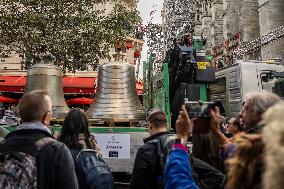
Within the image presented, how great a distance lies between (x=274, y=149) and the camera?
1.60m

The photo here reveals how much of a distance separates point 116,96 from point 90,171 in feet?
14.6

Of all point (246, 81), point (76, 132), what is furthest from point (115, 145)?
point (246, 81)

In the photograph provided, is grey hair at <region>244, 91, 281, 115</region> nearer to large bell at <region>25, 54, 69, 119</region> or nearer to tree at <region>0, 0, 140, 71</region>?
large bell at <region>25, 54, 69, 119</region>

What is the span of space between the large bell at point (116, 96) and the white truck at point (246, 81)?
2.44 m

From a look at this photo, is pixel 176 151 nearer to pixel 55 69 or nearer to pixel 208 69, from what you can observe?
pixel 208 69

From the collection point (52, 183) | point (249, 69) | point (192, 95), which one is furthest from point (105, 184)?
point (249, 69)

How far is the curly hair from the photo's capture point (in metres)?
1.94

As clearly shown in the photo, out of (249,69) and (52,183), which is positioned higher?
(249,69)

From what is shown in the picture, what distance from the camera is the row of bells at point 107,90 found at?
26.8 feet

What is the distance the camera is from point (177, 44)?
Answer: 9.08m

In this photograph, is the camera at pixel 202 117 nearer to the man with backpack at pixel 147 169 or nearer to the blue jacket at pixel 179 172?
the blue jacket at pixel 179 172

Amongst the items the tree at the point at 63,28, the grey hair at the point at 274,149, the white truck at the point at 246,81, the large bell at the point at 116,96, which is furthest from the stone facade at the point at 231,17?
the grey hair at the point at 274,149

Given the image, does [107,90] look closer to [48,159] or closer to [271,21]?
[48,159]

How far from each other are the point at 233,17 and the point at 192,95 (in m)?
30.1
